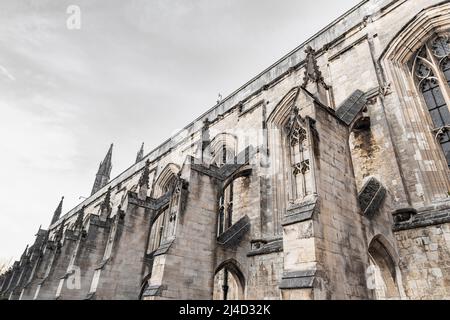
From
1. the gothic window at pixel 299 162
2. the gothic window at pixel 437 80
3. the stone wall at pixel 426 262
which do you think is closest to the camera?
the stone wall at pixel 426 262

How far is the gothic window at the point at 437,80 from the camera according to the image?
24.2ft

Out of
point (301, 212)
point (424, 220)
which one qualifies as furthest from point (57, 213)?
point (424, 220)

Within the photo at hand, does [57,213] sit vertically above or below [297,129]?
above

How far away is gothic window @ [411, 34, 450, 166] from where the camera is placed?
7.38 meters

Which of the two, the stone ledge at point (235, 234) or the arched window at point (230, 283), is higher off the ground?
the stone ledge at point (235, 234)

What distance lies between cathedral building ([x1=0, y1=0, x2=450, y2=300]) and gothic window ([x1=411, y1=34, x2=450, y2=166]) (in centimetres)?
3

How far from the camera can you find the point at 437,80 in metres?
7.76

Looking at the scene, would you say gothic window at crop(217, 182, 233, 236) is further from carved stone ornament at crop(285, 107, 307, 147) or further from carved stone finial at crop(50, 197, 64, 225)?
carved stone finial at crop(50, 197, 64, 225)

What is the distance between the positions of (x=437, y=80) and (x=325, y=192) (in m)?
4.98

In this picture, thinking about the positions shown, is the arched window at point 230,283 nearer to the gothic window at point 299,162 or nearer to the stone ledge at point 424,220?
the gothic window at point 299,162

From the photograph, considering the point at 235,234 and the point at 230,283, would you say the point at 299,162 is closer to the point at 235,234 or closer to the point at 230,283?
the point at 235,234

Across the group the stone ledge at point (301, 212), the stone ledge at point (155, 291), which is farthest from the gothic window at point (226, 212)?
the stone ledge at point (301, 212)

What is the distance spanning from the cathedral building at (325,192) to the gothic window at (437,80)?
0.03 meters
